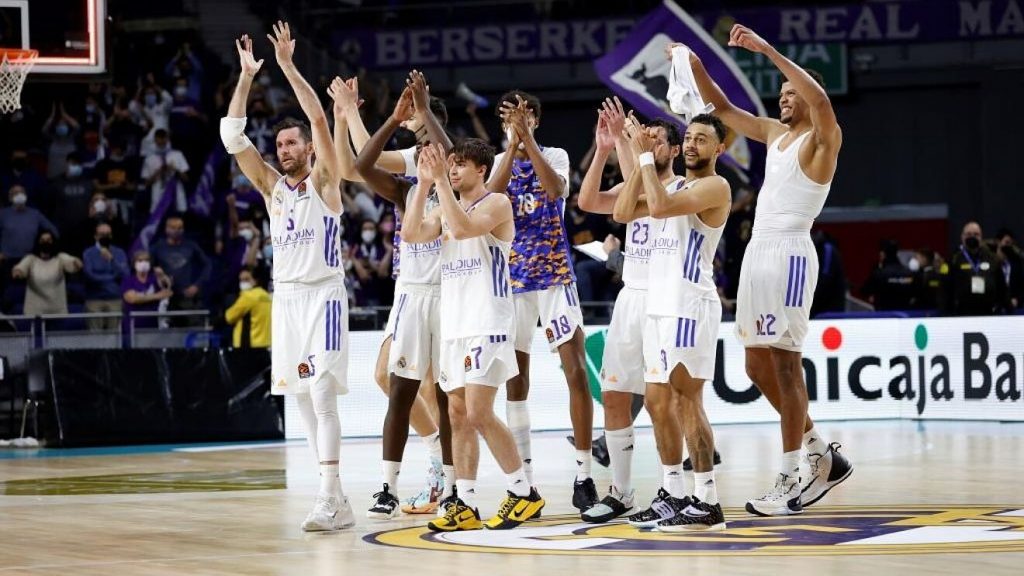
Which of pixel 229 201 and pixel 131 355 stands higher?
pixel 229 201

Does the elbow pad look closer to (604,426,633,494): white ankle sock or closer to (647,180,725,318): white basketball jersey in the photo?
(647,180,725,318): white basketball jersey

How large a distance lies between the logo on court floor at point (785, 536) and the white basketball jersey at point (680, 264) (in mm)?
1284

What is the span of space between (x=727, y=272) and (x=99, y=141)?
9.47m

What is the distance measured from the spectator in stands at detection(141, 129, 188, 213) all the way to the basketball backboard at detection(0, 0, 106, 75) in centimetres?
799

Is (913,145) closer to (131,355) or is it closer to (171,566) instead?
(131,355)

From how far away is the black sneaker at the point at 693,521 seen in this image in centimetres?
866

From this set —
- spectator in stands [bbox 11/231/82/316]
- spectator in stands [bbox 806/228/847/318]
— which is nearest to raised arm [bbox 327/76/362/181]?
spectator in stands [bbox 11/231/82/316]

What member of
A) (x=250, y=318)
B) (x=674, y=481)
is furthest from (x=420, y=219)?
(x=250, y=318)

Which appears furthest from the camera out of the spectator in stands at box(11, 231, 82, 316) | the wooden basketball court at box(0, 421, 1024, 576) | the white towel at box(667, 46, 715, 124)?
the spectator in stands at box(11, 231, 82, 316)

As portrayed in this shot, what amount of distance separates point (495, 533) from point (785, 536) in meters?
1.57

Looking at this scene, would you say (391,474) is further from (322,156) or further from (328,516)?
(322,156)

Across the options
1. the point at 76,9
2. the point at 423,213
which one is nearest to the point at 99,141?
the point at 76,9

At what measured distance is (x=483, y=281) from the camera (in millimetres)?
9039

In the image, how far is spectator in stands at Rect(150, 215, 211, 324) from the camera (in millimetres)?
19781
